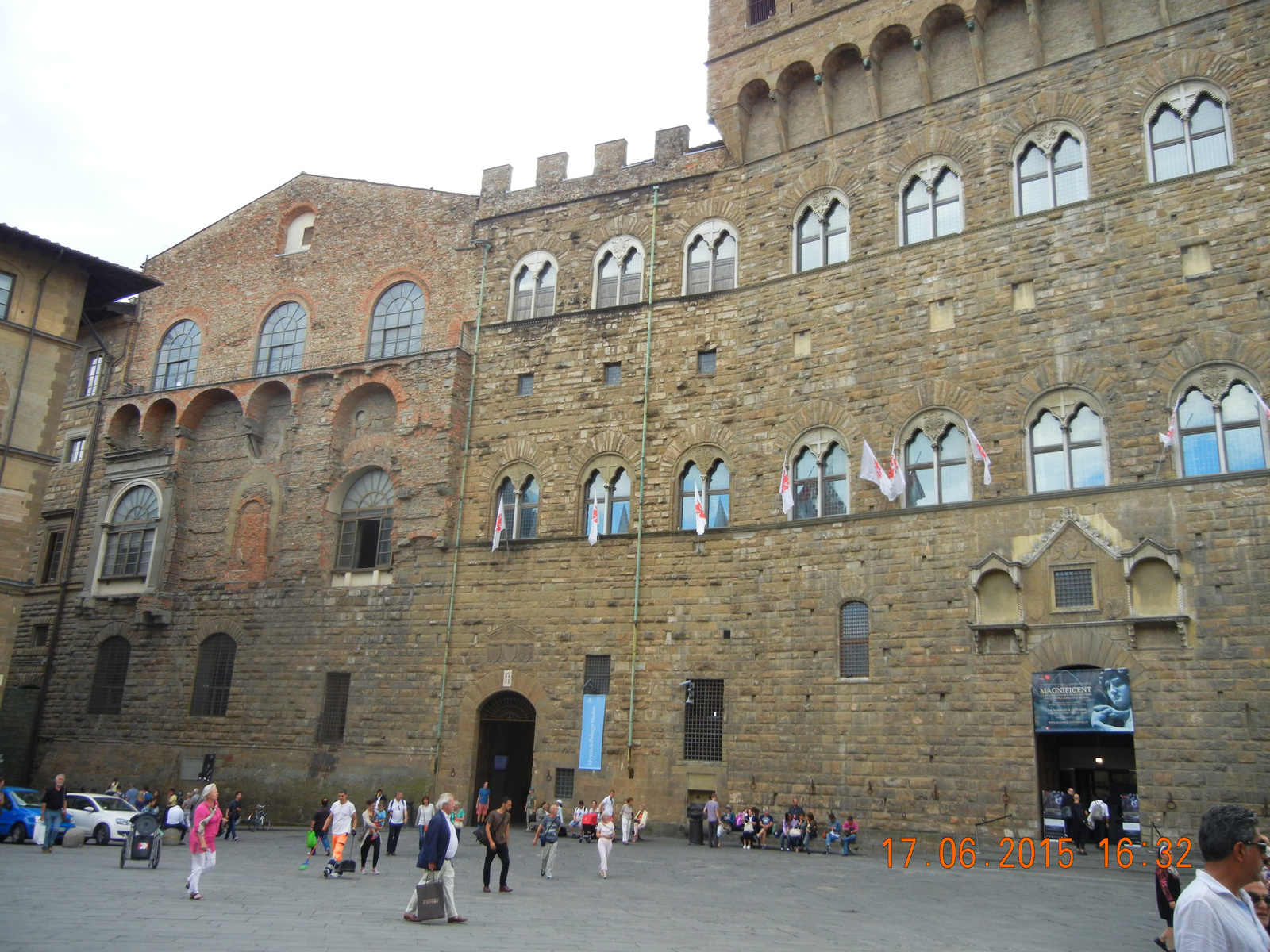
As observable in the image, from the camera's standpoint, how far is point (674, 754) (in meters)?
22.3

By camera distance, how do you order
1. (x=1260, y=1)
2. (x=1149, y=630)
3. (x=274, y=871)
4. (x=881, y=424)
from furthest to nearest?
(x=881, y=424) < (x=1260, y=1) < (x=1149, y=630) < (x=274, y=871)

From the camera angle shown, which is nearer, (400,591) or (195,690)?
(400,591)

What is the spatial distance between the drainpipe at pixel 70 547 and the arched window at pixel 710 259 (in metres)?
18.0

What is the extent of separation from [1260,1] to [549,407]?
17.1 meters

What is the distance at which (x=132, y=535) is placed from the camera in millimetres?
31609

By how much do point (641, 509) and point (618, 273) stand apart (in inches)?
259

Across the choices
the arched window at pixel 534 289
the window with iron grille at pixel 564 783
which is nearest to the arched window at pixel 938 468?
the window with iron grille at pixel 564 783

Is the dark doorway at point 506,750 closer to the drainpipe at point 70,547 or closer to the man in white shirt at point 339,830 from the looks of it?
the man in white shirt at point 339,830

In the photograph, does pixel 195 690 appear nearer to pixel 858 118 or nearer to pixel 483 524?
pixel 483 524

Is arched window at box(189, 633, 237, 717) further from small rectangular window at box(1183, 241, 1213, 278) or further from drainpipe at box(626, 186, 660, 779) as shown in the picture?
small rectangular window at box(1183, 241, 1213, 278)

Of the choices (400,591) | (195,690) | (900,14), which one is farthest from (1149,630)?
(195,690)

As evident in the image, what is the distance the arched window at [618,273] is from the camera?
2652cm

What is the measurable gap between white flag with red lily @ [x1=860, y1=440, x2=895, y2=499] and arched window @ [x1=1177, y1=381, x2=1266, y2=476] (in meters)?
5.26

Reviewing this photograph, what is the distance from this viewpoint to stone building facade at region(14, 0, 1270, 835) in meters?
18.5
